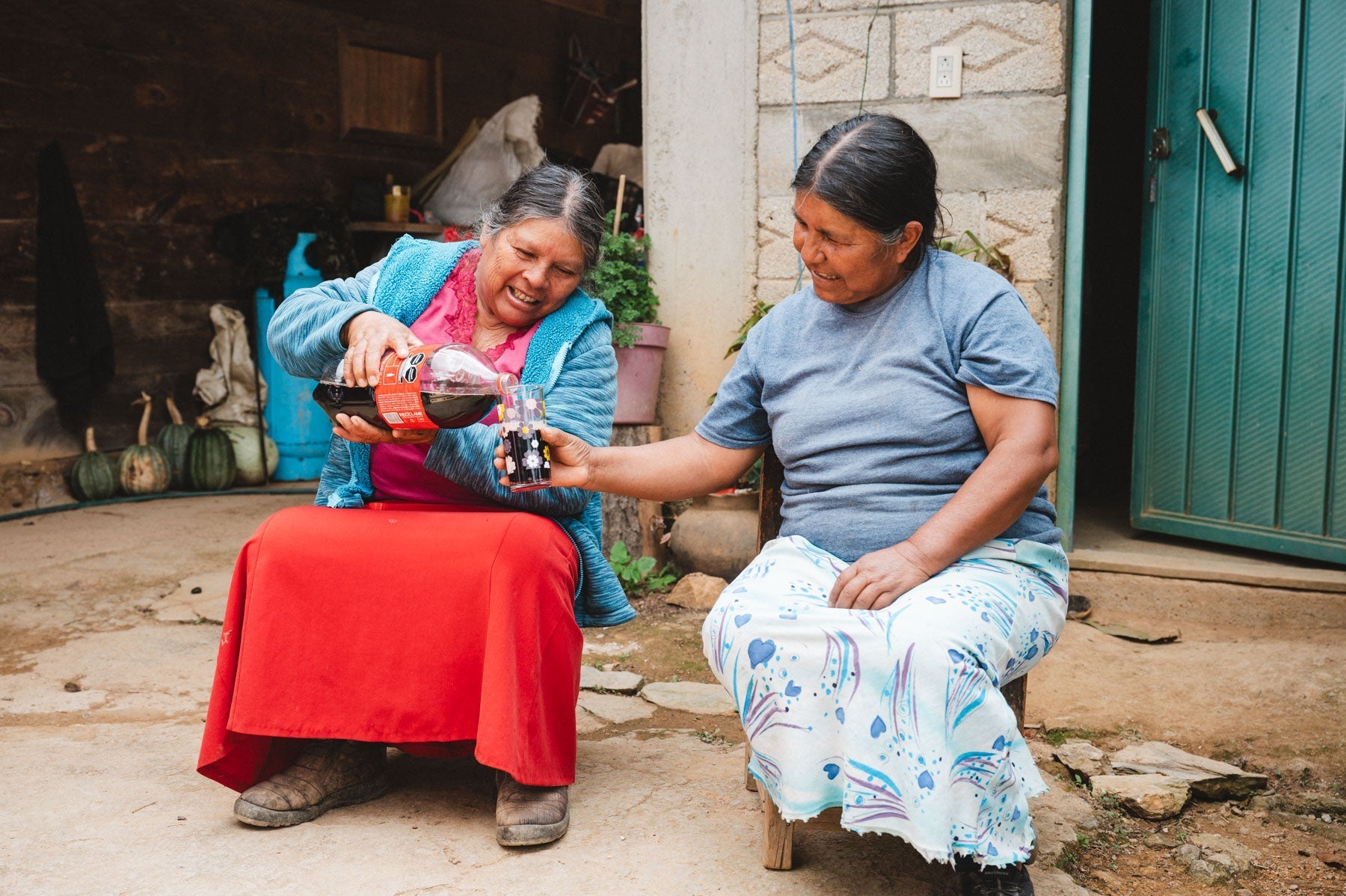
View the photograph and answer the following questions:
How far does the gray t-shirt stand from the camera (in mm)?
1982

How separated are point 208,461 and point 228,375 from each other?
2.04 feet

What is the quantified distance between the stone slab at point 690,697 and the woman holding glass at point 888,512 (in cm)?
97

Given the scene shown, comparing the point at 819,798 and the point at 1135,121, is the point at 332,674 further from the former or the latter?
the point at 1135,121

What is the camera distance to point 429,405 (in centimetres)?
206

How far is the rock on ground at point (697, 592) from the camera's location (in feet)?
13.2

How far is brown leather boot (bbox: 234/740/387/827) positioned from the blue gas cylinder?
4508 millimetres

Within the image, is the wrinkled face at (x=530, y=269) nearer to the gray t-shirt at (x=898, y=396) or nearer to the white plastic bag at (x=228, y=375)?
the gray t-shirt at (x=898, y=396)

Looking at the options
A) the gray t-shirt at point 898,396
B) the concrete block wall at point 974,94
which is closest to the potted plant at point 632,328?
the concrete block wall at point 974,94

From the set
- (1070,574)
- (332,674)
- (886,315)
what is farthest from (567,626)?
(1070,574)

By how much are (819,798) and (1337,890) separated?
3.56 feet

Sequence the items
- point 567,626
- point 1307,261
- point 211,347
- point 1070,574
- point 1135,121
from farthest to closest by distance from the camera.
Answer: point 211,347
point 1135,121
point 1070,574
point 1307,261
point 567,626

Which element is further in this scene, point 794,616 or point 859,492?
point 859,492

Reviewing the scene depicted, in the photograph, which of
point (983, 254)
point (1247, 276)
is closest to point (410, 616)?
point (983, 254)

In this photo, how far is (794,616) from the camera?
5.92 ft
